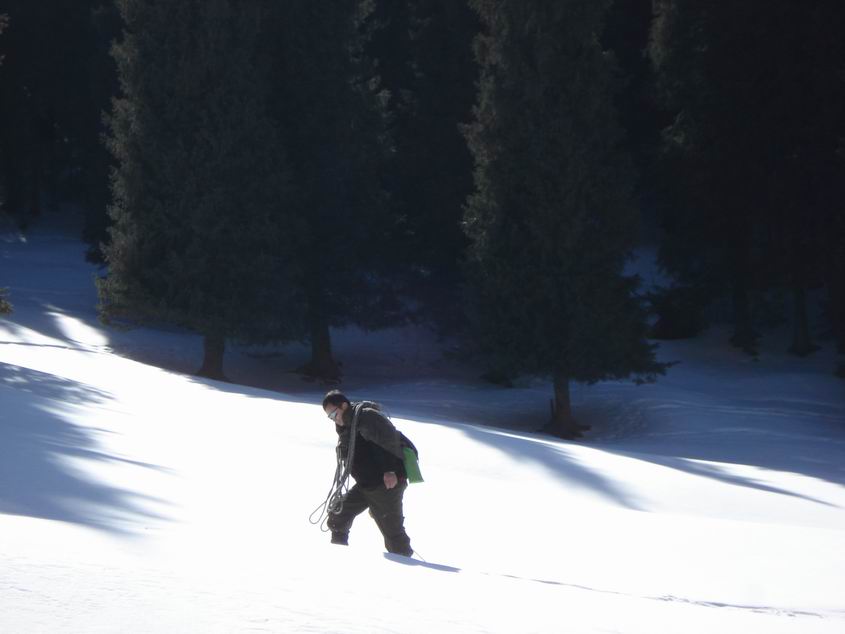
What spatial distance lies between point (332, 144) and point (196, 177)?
371 cm

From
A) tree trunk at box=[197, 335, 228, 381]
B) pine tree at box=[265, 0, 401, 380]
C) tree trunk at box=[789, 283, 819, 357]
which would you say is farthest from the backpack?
tree trunk at box=[789, 283, 819, 357]

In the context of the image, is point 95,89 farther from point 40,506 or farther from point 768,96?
point 40,506

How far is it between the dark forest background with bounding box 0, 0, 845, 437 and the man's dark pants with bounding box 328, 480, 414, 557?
12160mm

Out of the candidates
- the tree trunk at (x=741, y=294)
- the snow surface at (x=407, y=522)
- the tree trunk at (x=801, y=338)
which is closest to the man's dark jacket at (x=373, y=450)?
the snow surface at (x=407, y=522)

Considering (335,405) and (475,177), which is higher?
(475,177)

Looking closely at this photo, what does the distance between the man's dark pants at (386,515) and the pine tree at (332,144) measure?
16.3 metres

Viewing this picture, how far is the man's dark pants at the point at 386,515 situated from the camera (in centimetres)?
739

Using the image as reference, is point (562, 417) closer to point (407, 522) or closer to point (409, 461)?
point (407, 522)

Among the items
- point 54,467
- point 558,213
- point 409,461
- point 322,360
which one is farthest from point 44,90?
point 409,461

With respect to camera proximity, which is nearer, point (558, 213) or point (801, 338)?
point (558, 213)

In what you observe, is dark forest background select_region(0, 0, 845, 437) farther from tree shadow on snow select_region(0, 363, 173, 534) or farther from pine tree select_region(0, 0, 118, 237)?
pine tree select_region(0, 0, 118, 237)

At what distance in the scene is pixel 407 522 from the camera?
8953 mm

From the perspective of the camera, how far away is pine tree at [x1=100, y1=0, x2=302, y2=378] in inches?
848

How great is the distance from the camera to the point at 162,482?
8.60m
